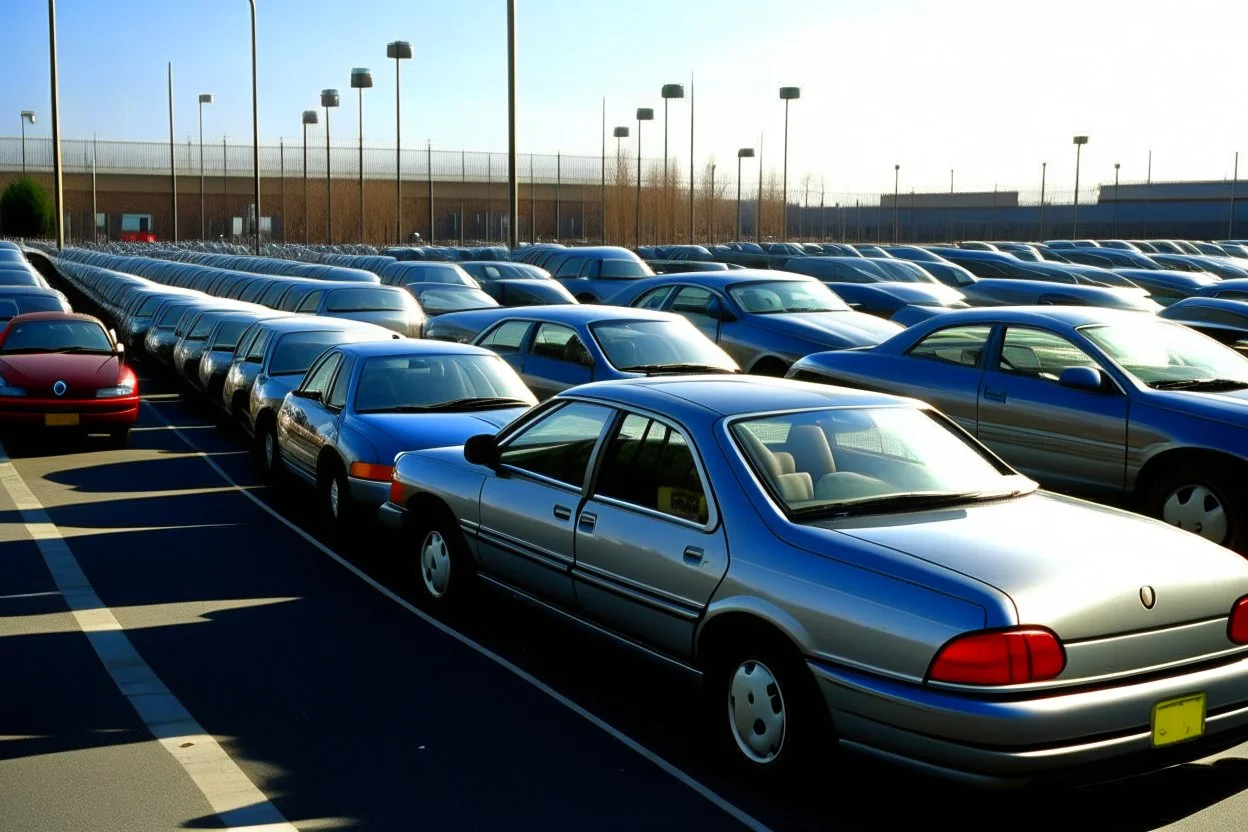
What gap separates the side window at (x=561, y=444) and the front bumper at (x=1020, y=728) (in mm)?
2148

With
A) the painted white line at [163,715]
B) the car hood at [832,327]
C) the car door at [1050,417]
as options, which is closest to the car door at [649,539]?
the painted white line at [163,715]

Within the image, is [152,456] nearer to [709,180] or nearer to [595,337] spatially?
[595,337]

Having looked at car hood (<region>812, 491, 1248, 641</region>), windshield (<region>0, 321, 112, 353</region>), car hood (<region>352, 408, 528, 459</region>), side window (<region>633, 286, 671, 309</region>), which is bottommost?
car hood (<region>352, 408, 528, 459</region>)

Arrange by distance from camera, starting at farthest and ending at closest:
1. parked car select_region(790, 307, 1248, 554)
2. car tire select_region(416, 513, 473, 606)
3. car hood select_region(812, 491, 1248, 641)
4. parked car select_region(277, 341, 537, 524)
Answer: parked car select_region(277, 341, 537, 524), parked car select_region(790, 307, 1248, 554), car tire select_region(416, 513, 473, 606), car hood select_region(812, 491, 1248, 641)

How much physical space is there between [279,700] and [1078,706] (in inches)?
148

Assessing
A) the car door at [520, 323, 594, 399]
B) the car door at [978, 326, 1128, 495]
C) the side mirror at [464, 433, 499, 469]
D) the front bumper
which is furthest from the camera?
the car door at [520, 323, 594, 399]

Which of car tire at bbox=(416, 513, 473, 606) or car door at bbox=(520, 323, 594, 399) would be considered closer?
car tire at bbox=(416, 513, 473, 606)

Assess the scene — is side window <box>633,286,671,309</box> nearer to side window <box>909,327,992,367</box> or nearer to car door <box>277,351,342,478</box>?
side window <box>909,327,992,367</box>

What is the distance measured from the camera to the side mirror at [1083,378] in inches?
376

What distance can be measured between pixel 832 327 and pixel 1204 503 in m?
6.68

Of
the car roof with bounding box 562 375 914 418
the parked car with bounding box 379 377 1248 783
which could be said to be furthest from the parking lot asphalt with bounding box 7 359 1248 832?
the car roof with bounding box 562 375 914 418

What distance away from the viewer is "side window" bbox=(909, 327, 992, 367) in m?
11.3

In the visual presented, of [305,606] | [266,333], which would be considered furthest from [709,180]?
[305,606]

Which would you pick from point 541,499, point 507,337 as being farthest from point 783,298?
point 541,499
